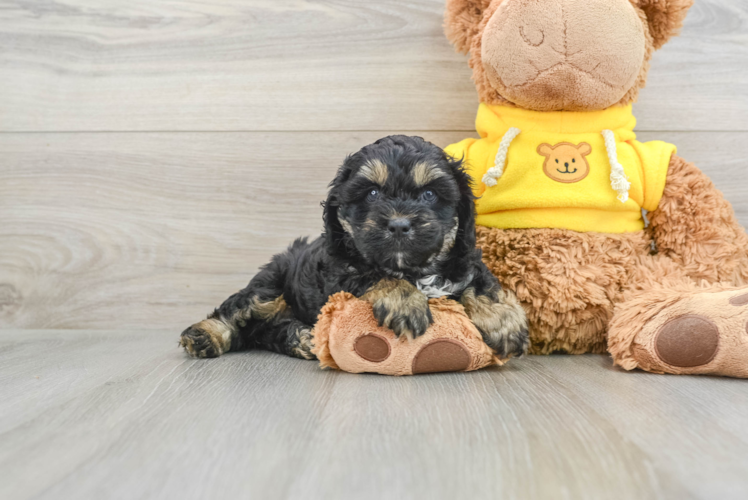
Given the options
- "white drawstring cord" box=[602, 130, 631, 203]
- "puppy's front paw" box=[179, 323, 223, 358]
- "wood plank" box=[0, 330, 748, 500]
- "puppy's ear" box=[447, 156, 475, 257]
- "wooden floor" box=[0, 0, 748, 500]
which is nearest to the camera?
"wood plank" box=[0, 330, 748, 500]

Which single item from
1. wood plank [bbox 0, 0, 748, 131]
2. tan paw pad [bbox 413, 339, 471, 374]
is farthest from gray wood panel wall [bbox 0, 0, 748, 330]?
tan paw pad [bbox 413, 339, 471, 374]

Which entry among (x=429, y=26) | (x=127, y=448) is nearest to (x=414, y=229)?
(x=127, y=448)

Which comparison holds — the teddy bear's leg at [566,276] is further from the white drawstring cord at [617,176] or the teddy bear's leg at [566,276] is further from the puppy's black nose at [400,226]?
the puppy's black nose at [400,226]

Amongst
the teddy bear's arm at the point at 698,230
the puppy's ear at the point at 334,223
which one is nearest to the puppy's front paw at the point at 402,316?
the puppy's ear at the point at 334,223

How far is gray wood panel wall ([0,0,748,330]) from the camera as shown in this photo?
2381 millimetres

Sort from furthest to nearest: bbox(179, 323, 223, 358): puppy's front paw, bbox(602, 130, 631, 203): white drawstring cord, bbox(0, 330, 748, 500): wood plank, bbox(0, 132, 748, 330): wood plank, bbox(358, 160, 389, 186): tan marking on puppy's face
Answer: bbox(0, 132, 748, 330): wood plank, bbox(179, 323, 223, 358): puppy's front paw, bbox(602, 130, 631, 203): white drawstring cord, bbox(358, 160, 389, 186): tan marking on puppy's face, bbox(0, 330, 748, 500): wood plank

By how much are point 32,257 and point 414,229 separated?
1921 millimetres

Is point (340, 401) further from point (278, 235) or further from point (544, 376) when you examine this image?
point (278, 235)

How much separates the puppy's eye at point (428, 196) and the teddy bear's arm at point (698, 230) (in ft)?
2.77

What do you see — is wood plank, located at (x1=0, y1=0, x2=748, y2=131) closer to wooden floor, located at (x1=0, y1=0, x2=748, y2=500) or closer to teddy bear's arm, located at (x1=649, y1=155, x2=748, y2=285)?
wooden floor, located at (x1=0, y1=0, x2=748, y2=500)

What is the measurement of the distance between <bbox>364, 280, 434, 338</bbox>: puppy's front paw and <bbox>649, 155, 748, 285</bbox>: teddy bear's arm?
93 cm

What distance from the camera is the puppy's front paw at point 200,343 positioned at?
190cm

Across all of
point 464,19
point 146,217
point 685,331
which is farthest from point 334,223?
point 146,217

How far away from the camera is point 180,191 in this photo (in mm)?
2445
